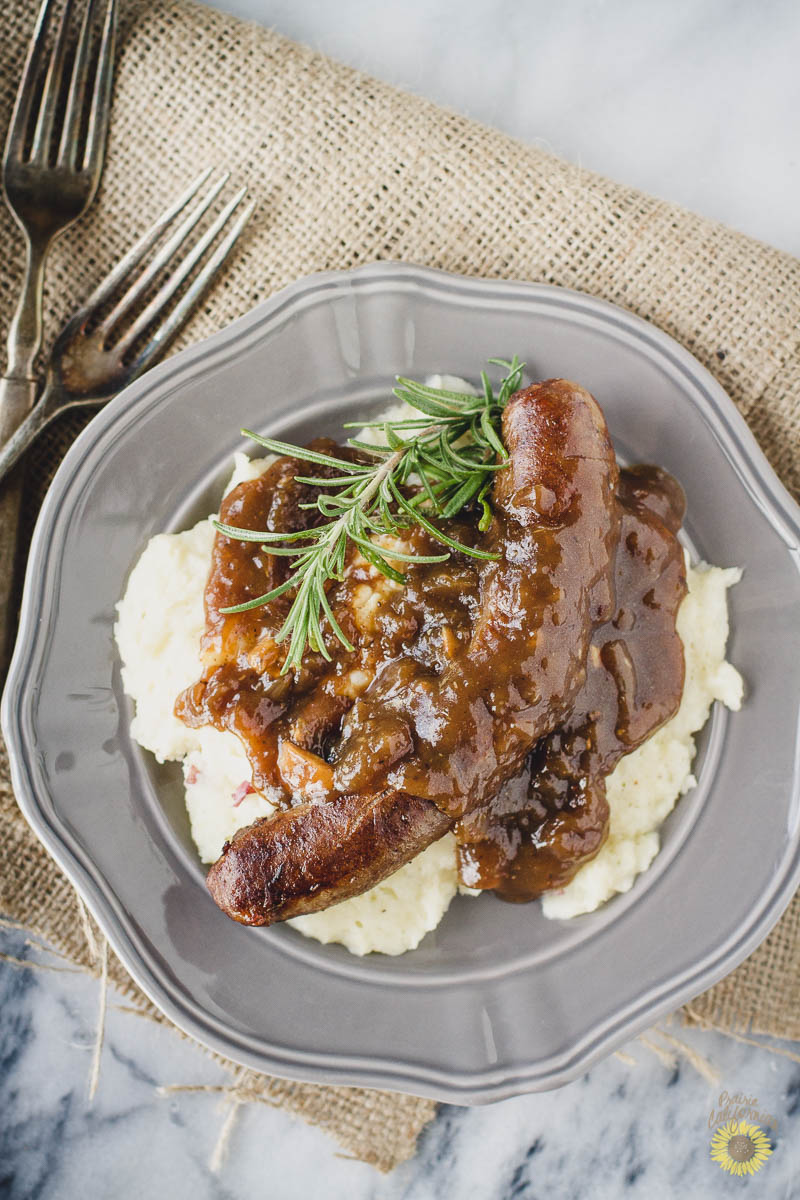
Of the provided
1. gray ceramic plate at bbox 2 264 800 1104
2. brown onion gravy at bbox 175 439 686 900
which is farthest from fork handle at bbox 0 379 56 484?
brown onion gravy at bbox 175 439 686 900

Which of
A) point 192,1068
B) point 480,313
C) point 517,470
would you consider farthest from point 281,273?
point 192,1068

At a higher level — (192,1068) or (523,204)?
(523,204)

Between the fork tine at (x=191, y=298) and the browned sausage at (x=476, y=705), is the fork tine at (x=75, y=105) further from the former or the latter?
the browned sausage at (x=476, y=705)

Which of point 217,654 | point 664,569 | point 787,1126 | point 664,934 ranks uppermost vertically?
point 664,569

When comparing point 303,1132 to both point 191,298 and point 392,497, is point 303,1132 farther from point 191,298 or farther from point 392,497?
point 191,298

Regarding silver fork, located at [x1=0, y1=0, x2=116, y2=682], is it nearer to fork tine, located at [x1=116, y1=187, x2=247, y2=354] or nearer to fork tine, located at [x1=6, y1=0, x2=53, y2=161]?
fork tine, located at [x1=6, y1=0, x2=53, y2=161]

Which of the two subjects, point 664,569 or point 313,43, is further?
point 313,43

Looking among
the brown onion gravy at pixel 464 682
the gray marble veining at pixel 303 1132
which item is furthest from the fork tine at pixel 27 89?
the gray marble veining at pixel 303 1132

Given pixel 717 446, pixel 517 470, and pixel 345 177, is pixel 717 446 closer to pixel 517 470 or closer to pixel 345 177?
pixel 517 470
